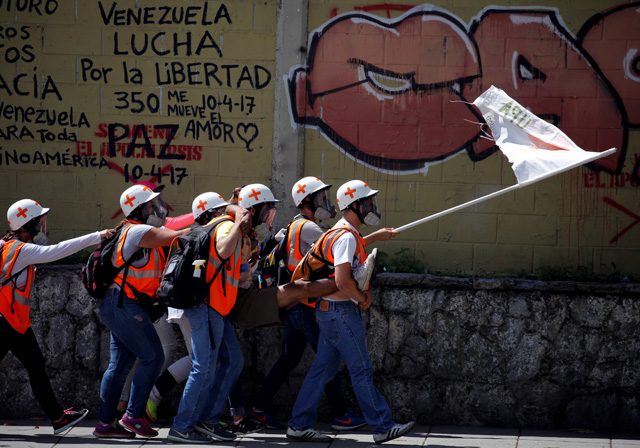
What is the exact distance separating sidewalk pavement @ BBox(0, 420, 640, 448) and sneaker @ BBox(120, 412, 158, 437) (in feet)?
0.17

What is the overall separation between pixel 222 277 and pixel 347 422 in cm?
162

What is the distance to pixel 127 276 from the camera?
22.2ft

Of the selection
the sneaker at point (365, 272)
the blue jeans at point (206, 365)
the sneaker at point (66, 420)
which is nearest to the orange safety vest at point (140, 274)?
the blue jeans at point (206, 365)

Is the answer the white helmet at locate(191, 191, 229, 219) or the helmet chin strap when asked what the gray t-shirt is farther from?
the helmet chin strap

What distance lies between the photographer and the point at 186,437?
6.61 meters

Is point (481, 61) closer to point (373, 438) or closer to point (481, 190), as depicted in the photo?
point (481, 190)

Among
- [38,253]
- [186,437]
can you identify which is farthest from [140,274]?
[186,437]

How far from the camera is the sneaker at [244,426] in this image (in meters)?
7.05

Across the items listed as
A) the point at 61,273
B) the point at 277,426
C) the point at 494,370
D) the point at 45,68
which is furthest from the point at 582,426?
the point at 45,68

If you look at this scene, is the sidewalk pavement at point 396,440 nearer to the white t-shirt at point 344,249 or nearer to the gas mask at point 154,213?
the white t-shirt at point 344,249

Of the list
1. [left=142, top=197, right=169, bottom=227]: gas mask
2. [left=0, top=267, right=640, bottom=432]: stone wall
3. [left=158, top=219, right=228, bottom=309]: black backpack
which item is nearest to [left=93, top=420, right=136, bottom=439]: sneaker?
[left=0, top=267, right=640, bottom=432]: stone wall

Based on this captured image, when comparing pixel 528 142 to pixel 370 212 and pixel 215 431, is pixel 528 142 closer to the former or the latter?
pixel 370 212

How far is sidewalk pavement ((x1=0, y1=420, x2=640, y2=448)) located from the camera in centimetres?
675

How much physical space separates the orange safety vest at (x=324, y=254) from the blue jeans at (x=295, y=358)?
1.42ft
